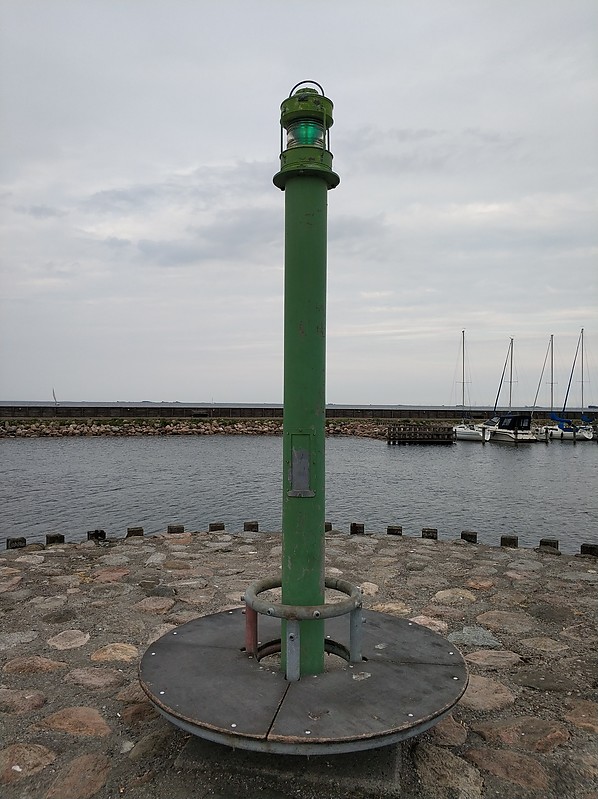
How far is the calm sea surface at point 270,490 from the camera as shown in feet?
57.2

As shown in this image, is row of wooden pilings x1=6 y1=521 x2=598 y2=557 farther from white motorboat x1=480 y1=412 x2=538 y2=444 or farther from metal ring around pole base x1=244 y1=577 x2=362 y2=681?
white motorboat x1=480 y1=412 x2=538 y2=444

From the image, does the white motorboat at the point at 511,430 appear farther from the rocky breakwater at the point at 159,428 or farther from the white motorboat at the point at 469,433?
the rocky breakwater at the point at 159,428

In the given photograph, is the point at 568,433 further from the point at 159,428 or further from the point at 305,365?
the point at 305,365

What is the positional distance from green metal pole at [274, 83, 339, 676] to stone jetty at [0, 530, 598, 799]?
79 centimetres

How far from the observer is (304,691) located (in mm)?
3412

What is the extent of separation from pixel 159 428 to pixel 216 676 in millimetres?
56211

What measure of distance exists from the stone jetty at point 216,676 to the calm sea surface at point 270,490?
733 centimetres

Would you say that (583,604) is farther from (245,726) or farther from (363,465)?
(363,465)

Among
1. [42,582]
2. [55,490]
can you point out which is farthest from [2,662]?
[55,490]

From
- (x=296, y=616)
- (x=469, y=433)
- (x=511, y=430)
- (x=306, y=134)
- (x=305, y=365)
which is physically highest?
(x=306, y=134)

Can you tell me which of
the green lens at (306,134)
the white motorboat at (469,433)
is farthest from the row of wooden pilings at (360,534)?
the white motorboat at (469,433)

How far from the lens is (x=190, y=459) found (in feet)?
123

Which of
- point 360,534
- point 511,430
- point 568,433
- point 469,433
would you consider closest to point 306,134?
point 360,534

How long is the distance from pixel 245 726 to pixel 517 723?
2.09m
